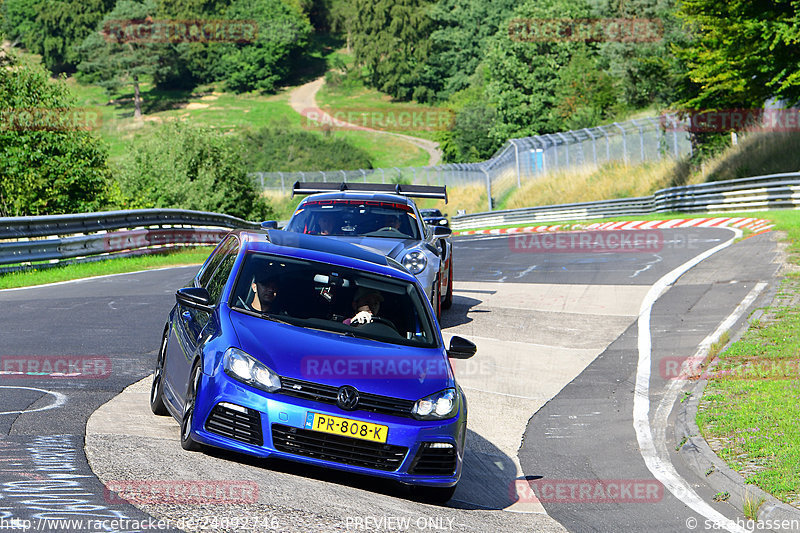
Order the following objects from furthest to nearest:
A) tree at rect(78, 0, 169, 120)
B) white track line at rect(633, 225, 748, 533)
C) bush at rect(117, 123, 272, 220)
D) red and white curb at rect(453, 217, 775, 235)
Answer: tree at rect(78, 0, 169, 120), bush at rect(117, 123, 272, 220), red and white curb at rect(453, 217, 775, 235), white track line at rect(633, 225, 748, 533)

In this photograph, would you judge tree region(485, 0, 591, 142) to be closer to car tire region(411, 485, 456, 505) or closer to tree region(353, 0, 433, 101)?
tree region(353, 0, 433, 101)

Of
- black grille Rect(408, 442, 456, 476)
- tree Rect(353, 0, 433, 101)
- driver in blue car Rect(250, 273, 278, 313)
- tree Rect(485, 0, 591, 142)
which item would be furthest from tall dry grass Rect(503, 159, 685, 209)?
tree Rect(353, 0, 433, 101)

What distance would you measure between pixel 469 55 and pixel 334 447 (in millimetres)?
137927

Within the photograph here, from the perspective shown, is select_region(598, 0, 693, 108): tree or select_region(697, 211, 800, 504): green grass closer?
select_region(697, 211, 800, 504): green grass

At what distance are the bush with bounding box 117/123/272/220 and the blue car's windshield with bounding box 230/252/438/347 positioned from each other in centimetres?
3117

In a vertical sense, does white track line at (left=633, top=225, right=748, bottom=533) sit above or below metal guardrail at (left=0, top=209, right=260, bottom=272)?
above

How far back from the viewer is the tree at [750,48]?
98.6 feet

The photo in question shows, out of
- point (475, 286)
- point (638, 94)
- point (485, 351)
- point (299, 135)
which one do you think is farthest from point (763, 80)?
point (299, 135)

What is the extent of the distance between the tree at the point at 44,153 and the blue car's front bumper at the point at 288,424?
2467 centimetres

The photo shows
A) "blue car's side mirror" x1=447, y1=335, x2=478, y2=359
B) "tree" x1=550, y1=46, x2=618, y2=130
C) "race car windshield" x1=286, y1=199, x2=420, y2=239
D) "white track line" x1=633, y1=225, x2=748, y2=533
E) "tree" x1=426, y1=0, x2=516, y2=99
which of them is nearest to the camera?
"white track line" x1=633, y1=225, x2=748, y2=533

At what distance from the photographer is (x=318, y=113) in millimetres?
136500

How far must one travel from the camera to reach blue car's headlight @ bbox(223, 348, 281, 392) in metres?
6.39

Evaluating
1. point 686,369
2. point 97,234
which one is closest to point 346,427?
point 686,369

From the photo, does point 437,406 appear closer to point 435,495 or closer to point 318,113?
point 435,495
